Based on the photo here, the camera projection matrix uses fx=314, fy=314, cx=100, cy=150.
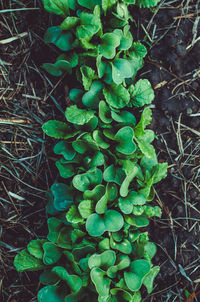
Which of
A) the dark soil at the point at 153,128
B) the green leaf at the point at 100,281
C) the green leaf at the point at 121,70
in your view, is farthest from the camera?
the dark soil at the point at 153,128

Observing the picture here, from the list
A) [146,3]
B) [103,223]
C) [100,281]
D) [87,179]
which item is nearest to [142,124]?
[87,179]

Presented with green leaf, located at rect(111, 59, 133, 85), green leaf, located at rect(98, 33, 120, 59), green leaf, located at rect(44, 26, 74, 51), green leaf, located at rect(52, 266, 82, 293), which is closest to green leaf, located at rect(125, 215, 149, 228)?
green leaf, located at rect(52, 266, 82, 293)

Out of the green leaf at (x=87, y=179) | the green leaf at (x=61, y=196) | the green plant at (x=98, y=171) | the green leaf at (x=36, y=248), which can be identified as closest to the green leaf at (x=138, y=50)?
the green plant at (x=98, y=171)

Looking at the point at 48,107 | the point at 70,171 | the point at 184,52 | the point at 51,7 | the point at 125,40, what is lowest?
the point at 70,171

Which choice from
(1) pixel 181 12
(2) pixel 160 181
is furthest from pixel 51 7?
(2) pixel 160 181

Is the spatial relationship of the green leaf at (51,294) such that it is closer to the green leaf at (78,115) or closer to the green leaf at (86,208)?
the green leaf at (86,208)

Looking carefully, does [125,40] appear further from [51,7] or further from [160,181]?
[160,181]

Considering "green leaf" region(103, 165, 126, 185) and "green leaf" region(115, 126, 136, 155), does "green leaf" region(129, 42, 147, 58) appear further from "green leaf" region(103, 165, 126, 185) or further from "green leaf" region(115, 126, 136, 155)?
"green leaf" region(103, 165, 126, 185)
